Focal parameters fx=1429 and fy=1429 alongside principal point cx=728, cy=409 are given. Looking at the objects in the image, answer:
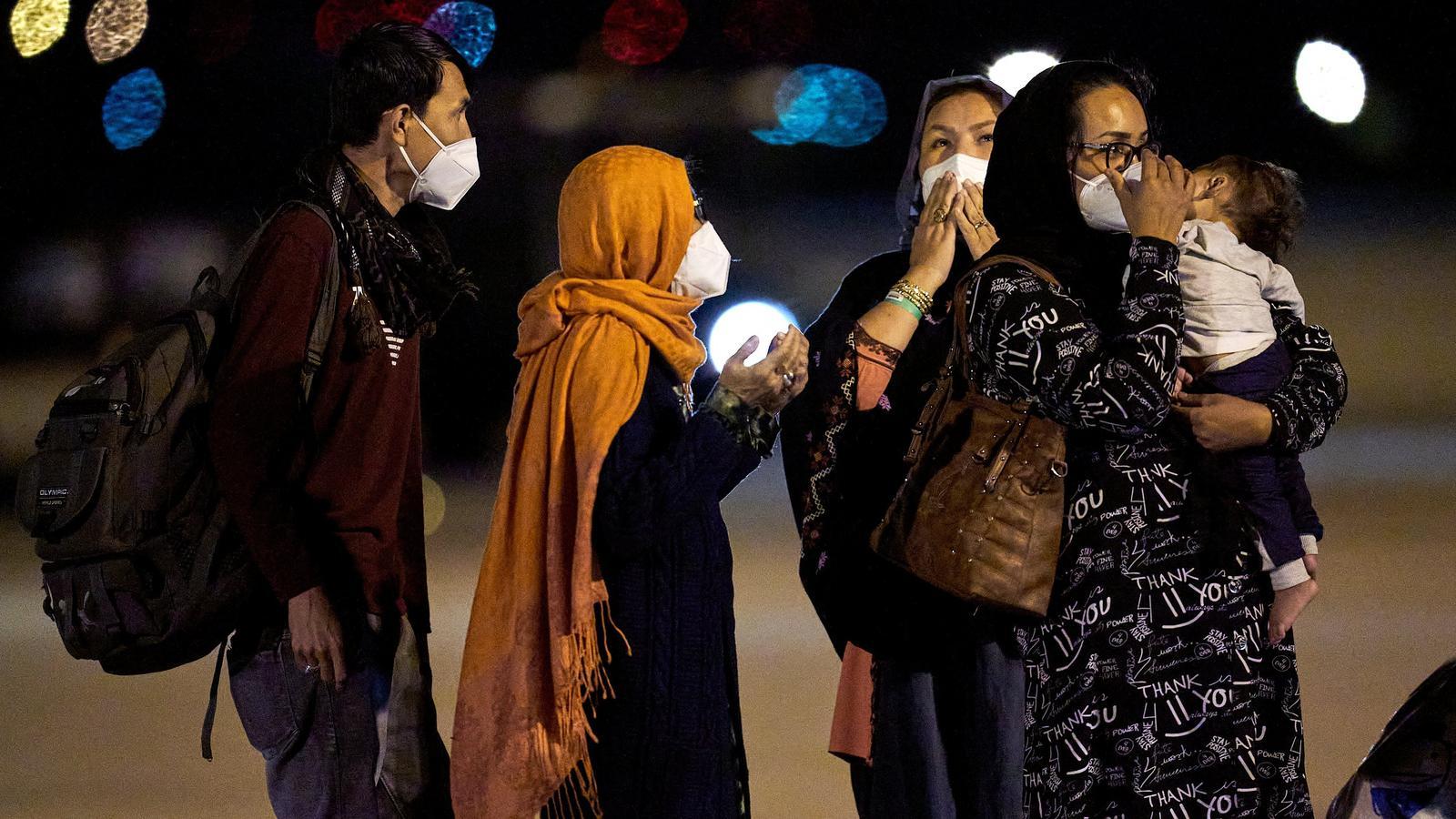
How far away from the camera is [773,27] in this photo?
679 centimetres

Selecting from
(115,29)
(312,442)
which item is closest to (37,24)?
(115,29)

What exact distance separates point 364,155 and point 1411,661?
11.9 ft

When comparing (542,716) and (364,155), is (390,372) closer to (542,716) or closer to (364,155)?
(364,155)

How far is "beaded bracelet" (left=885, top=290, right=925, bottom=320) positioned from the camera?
2555 millimetres

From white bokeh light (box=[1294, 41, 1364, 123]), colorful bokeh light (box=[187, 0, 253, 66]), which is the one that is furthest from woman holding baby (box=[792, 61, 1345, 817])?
colorful bokeh light (box=[187, 0, 253, 66])

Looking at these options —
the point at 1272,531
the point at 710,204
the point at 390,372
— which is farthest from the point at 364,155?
the point at 710,204

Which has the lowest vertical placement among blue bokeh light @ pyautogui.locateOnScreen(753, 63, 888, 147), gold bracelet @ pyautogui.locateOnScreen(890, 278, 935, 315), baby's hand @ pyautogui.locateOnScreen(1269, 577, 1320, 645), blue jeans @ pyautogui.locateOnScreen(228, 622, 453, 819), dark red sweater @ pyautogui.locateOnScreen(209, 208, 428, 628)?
blue jeans @ pyautogui.locateOnScreen(228, 622, 453, 819)

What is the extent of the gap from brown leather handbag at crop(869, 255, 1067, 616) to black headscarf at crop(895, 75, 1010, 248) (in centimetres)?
71

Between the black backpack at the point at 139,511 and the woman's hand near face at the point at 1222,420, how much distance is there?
1.48m

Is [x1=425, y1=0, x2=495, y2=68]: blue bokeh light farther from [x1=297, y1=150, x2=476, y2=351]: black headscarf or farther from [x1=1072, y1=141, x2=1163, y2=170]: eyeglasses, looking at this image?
[x1=1072, y1=141, x2=1163, y2=170]: eyeglasses

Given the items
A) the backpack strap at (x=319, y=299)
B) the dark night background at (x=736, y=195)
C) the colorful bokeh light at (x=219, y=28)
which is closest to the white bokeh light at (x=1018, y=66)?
the dark night background at (x=736, y=195)

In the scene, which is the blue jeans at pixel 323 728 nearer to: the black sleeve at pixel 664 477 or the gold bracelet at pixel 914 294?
the black sleeve at pixel 664 477

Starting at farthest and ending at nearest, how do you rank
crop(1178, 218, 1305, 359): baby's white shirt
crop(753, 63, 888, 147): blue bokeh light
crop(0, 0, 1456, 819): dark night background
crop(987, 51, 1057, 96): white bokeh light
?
crop(753, 63, 888, 147): blue bokeh light, crop(987, 51, 1057, 96): white bokeh light, crop(0, 0, 1456, 819): dark night background, crop(1178, 218, 1305, 359): baby's white shirt

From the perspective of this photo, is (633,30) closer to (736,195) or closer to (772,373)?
(736,195)
